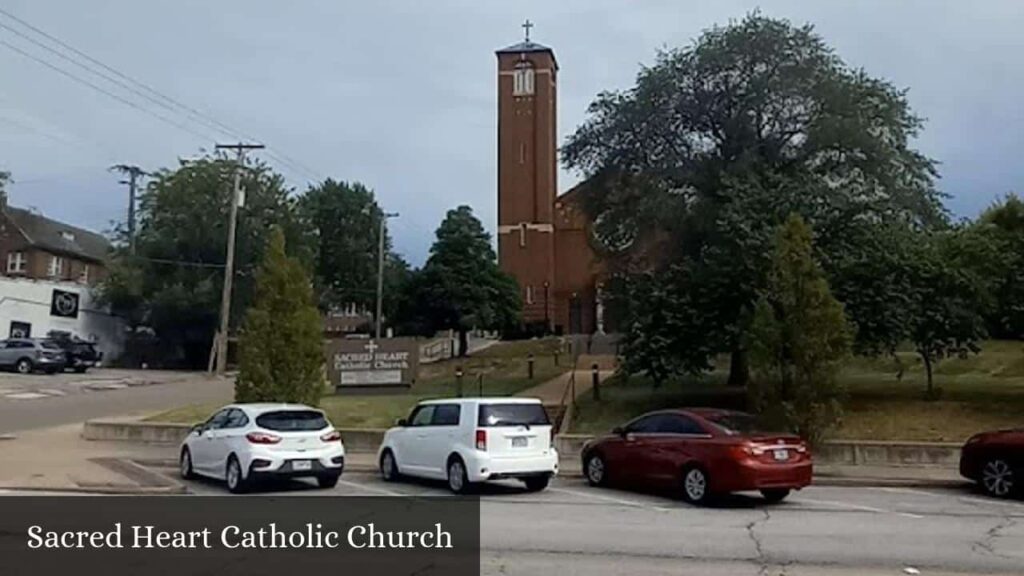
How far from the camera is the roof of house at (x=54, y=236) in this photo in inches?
2938

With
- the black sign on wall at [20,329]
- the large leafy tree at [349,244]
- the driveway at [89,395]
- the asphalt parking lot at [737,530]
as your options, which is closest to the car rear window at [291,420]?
the asphalt parking lot at [737,530]

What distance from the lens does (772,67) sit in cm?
2870

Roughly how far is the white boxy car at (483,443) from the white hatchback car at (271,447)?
1536 millimetres

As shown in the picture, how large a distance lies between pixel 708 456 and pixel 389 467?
5.99m

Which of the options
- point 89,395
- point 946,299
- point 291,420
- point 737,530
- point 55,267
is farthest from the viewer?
point 55,267

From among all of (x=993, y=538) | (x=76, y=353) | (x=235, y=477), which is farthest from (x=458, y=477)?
(x=76, y=353)

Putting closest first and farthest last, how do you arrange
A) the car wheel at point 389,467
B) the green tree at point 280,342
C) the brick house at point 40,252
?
the car wheel at point 389,467 → the green tree at point 280,342 → the brick house at point 40,252

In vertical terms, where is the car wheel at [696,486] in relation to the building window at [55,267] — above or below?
below

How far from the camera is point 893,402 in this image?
25234 mm

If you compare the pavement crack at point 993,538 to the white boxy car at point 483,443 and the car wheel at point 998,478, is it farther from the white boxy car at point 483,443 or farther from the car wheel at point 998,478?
the white boxy car at point 483,443

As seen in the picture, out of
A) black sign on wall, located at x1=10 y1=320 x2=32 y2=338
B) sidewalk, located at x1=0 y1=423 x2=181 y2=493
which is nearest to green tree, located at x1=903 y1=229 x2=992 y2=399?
sidewalk, located at x1=0 y1=423 x2=181 y2=493

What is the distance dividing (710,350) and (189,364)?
4267cm

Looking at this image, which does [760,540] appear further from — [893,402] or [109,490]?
[893,402]

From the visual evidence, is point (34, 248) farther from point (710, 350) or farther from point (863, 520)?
point (863, 520)
